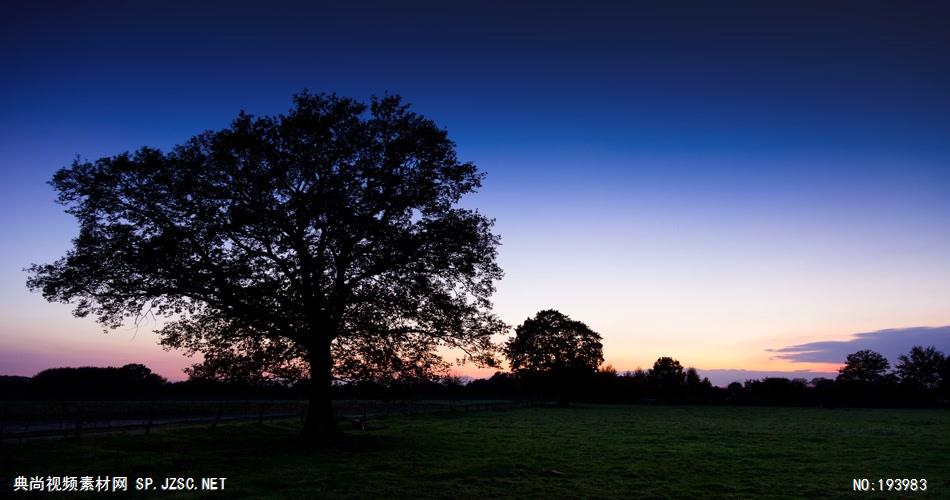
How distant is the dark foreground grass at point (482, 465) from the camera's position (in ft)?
56.5

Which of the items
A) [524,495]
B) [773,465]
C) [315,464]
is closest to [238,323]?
[315,464]

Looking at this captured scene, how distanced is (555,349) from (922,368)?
127m

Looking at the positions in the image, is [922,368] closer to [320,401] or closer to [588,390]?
[588,390]

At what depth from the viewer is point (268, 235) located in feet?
86.8

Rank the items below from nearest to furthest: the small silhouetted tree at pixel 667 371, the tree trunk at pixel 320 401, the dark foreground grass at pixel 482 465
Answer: the dark foreground grass at pixel 482 465 → the tree trunk at pixel 320 401 → the small silhouetted tree at pixel 667 371

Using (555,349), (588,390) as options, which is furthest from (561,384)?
(588,390)

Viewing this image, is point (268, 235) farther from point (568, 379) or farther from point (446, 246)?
point (568, 379)

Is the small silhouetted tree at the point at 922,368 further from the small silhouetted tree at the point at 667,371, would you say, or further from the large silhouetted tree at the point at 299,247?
the large silhouetted tree at the point at 299,247

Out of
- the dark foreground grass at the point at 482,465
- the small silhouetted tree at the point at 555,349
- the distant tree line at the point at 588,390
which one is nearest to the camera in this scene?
the dark foreground grass at the point at 482,465

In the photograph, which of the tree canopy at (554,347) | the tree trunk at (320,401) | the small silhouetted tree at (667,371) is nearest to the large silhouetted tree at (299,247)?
the tree trunk at (320,401)

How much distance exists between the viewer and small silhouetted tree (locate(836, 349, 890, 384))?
161 meters

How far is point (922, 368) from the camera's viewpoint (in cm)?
15925

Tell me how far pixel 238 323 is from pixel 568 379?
7429 cm

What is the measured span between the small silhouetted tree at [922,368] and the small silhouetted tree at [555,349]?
382ft
